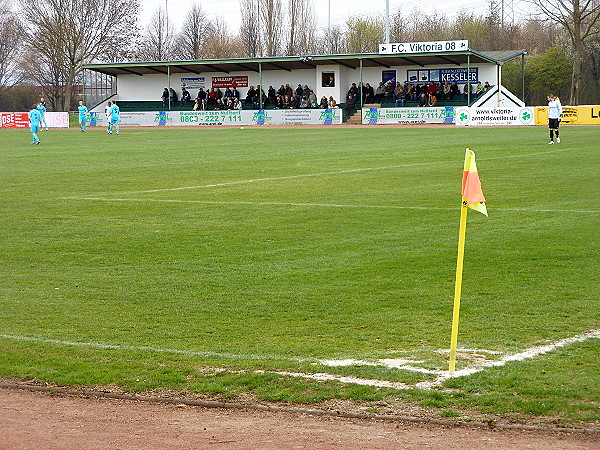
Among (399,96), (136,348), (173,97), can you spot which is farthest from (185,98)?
(136,348)

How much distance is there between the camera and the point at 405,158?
2811cm

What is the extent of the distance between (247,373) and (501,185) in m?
14.1

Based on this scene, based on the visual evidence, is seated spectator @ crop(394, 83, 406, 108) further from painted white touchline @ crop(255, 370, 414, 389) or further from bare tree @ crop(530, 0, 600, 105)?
painted white touchline @ crop(255, 370, 414, 389)

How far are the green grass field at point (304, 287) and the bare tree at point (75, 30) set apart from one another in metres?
69.8

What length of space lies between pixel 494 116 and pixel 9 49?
61163mm

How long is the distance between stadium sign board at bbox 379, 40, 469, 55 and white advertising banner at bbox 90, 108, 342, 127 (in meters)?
6.73

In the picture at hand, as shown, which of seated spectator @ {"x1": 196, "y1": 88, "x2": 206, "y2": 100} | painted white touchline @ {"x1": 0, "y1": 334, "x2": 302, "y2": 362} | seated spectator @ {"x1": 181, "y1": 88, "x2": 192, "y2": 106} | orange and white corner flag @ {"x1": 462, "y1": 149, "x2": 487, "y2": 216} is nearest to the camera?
orange and white corner flag @ {"x1": 462, "y1": 149, "x2": 487, "y2": 216}

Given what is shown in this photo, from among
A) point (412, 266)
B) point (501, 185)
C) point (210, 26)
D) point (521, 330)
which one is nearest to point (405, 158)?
point (501, 185)

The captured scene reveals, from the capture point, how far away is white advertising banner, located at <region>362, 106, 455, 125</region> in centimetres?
5466

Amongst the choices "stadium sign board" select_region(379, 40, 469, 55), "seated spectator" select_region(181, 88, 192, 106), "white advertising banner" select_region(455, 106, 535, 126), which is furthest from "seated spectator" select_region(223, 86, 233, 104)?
"white advertising banner" select_region(455, 106, 535, 126)

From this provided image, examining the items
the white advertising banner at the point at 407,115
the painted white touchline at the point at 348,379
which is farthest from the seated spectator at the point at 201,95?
the painted white touchline at the point at 348,379

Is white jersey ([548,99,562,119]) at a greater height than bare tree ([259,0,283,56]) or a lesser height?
lesser

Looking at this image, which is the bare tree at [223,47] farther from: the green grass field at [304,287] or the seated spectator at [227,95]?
the green grass field at [304,287]

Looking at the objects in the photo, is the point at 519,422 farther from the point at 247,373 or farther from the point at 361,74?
the point at 361,74
